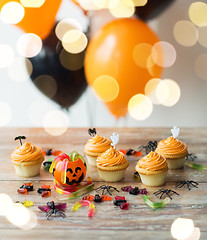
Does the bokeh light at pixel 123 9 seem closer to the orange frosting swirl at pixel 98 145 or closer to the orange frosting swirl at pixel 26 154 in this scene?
the orange frosting swirl at pixel 98 145

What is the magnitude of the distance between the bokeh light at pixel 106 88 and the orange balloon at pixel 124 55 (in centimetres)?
3

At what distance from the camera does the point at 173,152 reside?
2.21 meters

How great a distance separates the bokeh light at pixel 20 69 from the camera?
3.95 m

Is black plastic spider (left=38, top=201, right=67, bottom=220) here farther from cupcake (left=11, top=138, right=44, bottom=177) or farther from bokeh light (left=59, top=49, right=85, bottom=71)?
bokeh light (left=59, top=49, right=85, bottom=71)

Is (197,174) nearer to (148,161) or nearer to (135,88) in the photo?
(148,161)

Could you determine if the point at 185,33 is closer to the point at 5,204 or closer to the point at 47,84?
the point at 47,84

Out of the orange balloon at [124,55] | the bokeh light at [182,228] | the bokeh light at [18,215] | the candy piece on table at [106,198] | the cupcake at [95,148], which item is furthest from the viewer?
the orange balloon at [124,55]

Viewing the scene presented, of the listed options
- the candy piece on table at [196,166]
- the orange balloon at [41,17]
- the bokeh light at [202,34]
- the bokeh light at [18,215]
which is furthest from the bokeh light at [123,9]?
the bokeh light at [18,215]

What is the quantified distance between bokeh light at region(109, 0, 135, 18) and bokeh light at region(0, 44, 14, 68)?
1185 millimetres

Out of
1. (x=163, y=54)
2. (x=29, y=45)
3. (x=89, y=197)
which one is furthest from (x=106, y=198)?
(x=29, y=45)

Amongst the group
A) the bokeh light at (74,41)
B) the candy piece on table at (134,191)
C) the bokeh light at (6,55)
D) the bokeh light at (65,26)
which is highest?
the bokeh light at (65,26)

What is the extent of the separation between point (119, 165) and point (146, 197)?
0.97 ft

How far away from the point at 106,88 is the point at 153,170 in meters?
2.00

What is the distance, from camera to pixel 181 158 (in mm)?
2225
